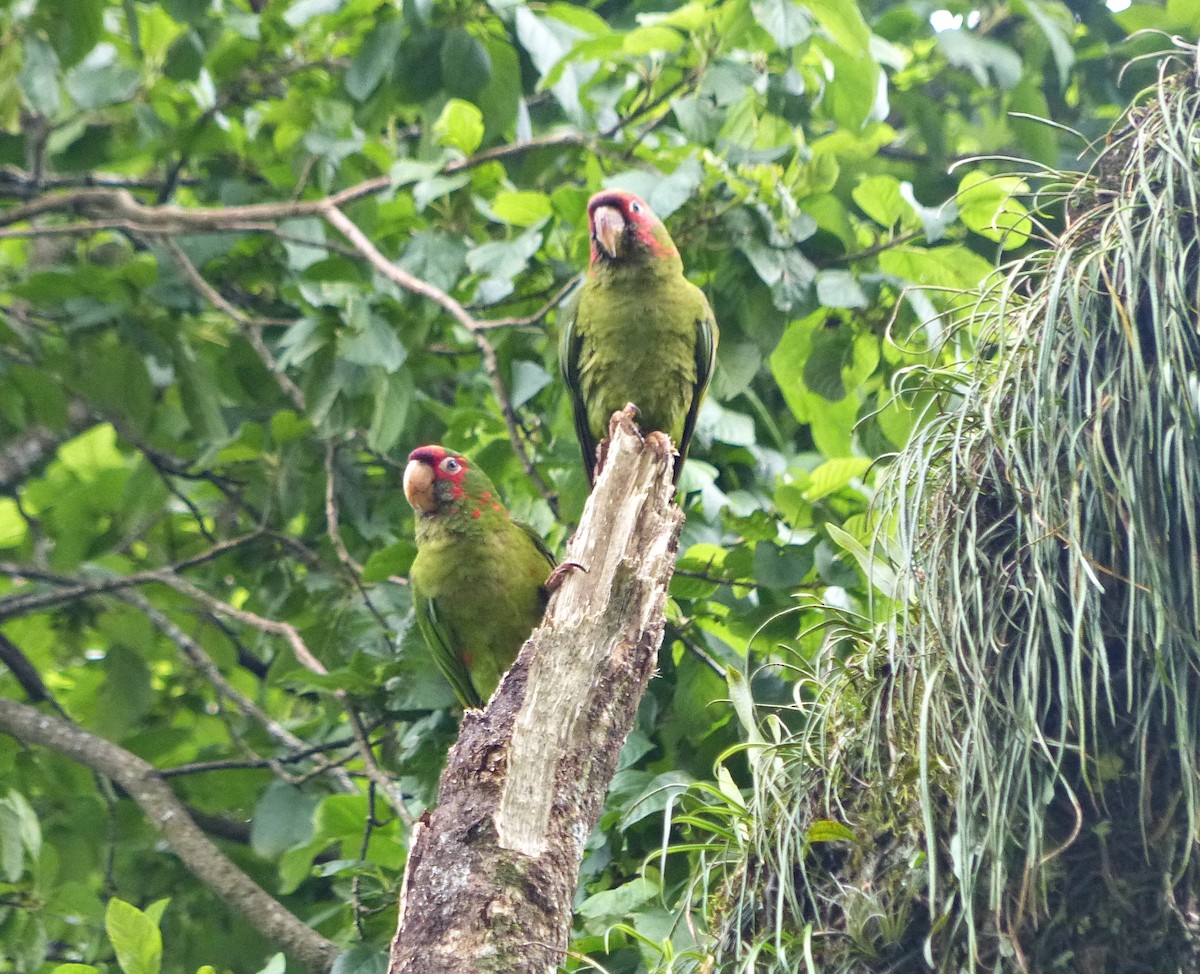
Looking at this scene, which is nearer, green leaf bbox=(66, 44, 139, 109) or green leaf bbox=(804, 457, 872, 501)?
green leaf bbox=(804, 457, 872, 501)

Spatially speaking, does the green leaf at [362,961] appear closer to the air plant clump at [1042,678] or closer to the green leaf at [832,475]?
the air plant clump at [1042,678]

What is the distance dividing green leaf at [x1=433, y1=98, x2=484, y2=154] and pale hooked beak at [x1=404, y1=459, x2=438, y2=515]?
127cm

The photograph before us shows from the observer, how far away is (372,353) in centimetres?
415

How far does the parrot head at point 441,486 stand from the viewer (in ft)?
12.6

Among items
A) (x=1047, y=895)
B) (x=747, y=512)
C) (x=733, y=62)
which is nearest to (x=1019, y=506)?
(x=1047, y=895)

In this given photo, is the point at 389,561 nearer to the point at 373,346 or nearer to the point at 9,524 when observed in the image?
the point at 373,346

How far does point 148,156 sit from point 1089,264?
159 inches

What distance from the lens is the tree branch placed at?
3764 millimetres

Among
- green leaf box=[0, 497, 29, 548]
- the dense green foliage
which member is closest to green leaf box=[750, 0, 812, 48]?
the dense green foliage

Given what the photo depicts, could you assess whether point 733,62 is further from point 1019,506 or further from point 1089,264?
point 1019,506

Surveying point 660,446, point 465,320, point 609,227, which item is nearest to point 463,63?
point 609,227

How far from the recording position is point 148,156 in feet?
16.7

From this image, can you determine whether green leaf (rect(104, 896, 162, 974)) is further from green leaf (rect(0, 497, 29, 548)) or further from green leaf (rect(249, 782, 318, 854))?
green leaf (rect(0, 497, 29, 548))

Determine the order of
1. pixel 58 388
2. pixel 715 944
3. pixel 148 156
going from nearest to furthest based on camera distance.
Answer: pixel 715 944, pixel 58 388, pixel 148 156
